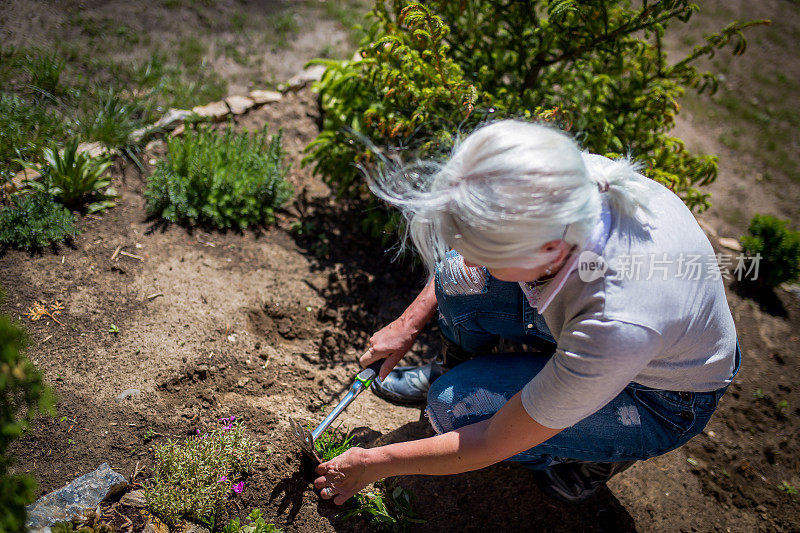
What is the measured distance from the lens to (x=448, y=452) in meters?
1.56

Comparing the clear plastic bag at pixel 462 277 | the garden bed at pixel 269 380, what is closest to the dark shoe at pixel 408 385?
Result: the garden bed at pixel 269 380

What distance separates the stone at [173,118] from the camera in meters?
3.09

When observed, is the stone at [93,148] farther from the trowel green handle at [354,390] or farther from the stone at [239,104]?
the trowel green handle at [354,390]

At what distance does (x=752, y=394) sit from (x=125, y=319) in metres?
3.20

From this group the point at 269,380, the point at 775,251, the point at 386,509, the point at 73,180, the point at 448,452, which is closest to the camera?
the point at 448,452

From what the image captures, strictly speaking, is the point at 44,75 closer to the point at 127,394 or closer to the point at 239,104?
the point at 239,104

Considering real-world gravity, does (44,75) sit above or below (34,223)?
above

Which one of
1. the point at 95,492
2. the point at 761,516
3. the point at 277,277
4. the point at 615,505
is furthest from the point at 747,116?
the point at 95,492

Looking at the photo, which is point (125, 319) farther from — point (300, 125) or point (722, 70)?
point (722, 70)

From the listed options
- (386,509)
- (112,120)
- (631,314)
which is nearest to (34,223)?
(112,120)

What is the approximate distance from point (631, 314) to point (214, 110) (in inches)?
117

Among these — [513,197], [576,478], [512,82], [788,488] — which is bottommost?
[788,488]

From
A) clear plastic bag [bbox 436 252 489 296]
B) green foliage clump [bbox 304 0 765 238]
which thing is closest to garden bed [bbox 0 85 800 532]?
green foliage clump [bbox 304 0 765 238]

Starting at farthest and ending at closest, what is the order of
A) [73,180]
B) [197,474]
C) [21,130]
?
[21,130] < [73,180] < [197,474]
